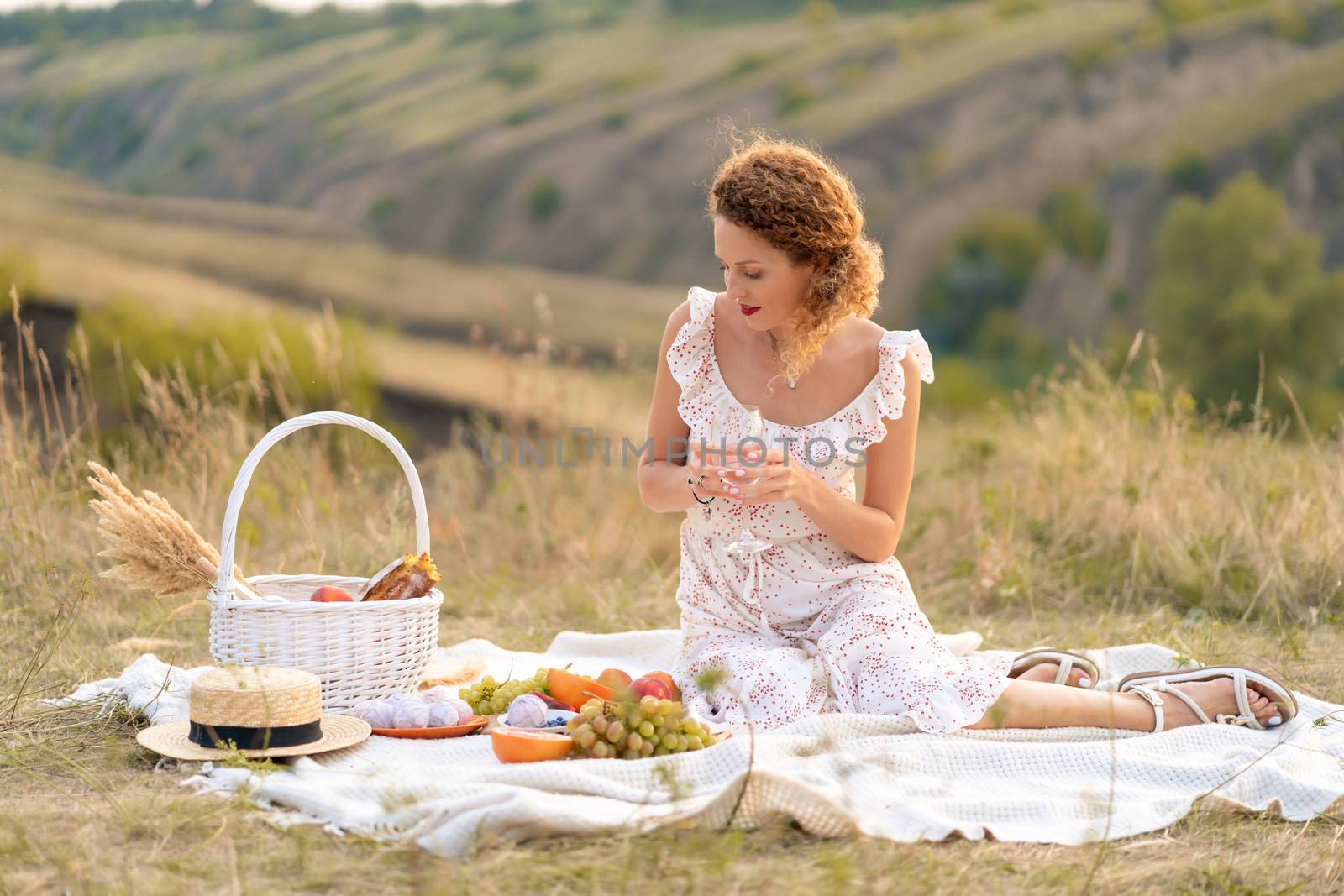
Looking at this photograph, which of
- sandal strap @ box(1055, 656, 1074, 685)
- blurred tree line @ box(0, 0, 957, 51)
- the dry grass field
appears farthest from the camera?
blurred tree line @ box(0, 0, 957, 51)

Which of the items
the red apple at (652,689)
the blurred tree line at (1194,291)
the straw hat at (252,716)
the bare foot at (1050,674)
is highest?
the straw hat at (252,716)

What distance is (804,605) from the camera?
3.40m

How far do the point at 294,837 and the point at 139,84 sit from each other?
1721 cm

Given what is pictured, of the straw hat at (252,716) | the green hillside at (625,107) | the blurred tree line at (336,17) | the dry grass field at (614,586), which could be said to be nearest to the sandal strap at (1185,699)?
the dry grass field at (614,586)

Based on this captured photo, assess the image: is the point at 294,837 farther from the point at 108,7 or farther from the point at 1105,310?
the point at 1105,310

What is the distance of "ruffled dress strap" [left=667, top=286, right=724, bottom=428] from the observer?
346 cm

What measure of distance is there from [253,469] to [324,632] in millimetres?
447

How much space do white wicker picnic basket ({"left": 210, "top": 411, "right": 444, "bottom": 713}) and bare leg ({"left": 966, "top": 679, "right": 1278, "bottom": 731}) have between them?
4.76 ft

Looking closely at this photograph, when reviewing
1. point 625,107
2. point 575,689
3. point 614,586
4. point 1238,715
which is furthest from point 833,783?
point 625,107

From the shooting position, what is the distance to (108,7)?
1631 centimetres

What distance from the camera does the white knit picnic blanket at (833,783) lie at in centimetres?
238

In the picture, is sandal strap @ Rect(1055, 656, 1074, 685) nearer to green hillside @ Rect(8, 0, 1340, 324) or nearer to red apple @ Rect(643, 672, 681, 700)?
red apple @ Rect(643, 672, 681, 700)

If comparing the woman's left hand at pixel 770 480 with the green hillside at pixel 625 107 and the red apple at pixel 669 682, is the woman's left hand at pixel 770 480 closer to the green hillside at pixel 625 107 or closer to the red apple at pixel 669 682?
the red apple at pixel 669 682

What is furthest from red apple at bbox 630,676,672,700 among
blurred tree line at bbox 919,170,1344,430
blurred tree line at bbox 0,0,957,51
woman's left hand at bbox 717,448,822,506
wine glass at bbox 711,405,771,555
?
blurred tree line at bbox 0,0,957,51
